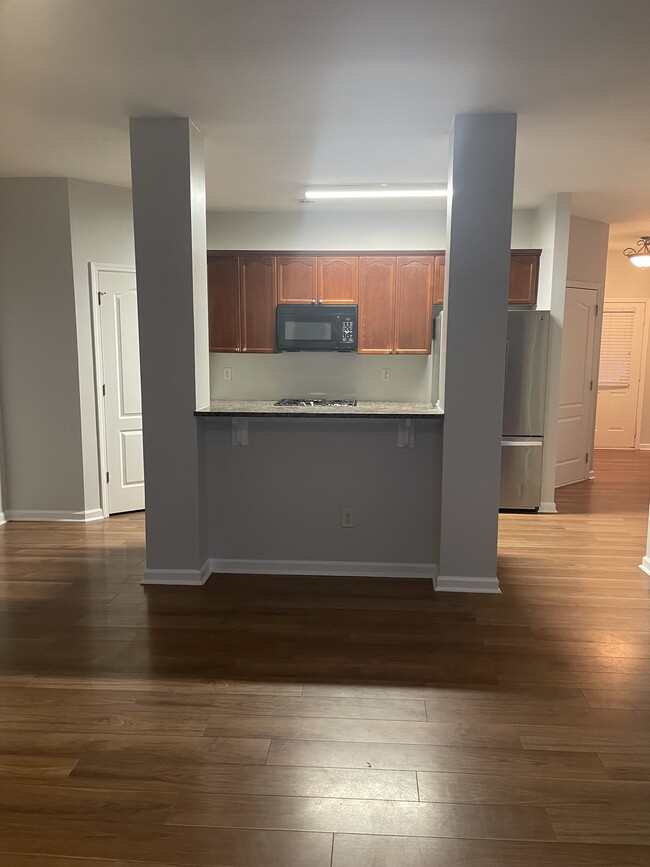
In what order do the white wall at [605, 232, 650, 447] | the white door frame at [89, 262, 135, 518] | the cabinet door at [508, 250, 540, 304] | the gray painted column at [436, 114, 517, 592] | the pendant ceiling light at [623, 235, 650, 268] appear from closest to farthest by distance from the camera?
the gray painted column at [436, 114, 517, 592] → the white door frame at [89, 262, 135, 518] → the cabinet door at [508, 250, 540, 304] → the pendant ceiling light at [623, 235, 650, 268] → the white wall at [605, 232, 650, 447]

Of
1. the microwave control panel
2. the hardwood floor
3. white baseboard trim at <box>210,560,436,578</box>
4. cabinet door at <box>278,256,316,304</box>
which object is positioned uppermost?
cabinet door at <box>278,256,316,304</box>

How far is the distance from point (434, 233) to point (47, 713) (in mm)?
5053

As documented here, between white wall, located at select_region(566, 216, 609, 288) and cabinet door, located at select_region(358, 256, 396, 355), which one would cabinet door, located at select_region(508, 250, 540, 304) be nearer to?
white wall, located at select_region(566, 216, 609, 288)

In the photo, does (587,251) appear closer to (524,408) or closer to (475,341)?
(524,408)

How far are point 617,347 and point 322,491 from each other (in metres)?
6.25

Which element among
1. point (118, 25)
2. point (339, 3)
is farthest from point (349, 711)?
point (118, 25)

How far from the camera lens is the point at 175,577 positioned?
369 centimetres

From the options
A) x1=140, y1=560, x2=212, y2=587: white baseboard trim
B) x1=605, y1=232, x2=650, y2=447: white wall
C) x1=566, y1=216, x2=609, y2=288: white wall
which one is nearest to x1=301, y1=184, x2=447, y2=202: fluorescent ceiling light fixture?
x1=566, y1=216, x2=609, y2=288: white wall

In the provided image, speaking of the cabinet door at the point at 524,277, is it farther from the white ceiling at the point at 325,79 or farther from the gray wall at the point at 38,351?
the gray wall at the point at 38,351

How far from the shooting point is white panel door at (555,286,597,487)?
5965 millimetres

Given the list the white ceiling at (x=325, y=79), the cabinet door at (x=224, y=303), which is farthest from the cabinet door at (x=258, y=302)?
the white ceiling at (x=325, y=79)

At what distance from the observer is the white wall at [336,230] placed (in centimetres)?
577

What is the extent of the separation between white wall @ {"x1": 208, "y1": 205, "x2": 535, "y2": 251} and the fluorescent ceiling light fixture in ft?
2.46

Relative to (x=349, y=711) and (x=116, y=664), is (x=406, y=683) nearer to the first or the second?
(x=349, y=711)
